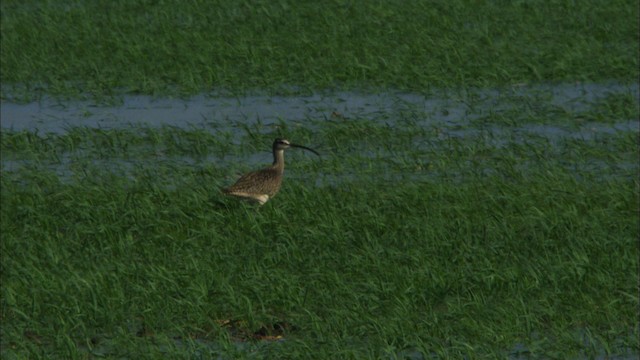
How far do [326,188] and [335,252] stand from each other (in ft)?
7.40

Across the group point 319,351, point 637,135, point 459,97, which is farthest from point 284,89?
point 319,351

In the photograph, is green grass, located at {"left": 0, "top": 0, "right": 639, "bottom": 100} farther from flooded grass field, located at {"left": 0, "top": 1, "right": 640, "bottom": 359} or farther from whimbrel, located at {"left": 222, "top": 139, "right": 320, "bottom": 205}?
whimbrel, located at {"left": 222, "top": 139, "right": 320, "bottom": 205}

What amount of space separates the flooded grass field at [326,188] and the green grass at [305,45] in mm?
70

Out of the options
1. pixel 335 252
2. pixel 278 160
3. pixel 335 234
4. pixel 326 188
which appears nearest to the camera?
pixel 335 252

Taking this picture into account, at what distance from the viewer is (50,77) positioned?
73.0ft

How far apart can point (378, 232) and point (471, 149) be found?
3726mm

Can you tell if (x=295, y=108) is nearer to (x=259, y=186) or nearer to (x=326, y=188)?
(x=326, y=188)

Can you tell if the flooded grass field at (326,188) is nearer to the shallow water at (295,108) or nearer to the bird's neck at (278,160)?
the shallow water at (295,108)

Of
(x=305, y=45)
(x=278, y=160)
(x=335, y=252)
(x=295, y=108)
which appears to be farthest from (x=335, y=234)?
(x=305, y=45)

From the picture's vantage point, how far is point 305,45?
24047 mm

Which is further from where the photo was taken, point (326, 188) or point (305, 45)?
point (305, 45)

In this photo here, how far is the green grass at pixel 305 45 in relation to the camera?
21562mm

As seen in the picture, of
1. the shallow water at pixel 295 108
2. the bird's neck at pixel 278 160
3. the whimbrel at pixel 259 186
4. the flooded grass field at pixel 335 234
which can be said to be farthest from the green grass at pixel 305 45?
the whimbrel at pixel 259 186

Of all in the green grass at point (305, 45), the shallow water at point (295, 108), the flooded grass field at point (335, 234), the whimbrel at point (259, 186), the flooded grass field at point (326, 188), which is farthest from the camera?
the green grass at point (305, 45)
